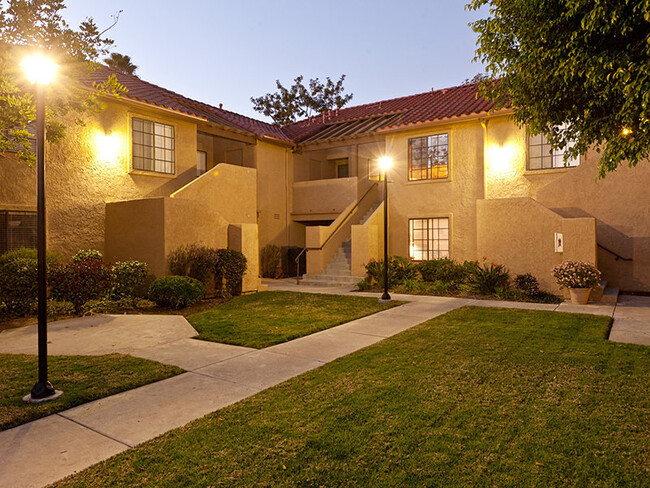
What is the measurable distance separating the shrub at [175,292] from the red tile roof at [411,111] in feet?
32.4

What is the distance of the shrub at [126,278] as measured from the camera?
10344 millimetres

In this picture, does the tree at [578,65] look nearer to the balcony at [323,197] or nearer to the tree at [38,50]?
the tree at [38,50]

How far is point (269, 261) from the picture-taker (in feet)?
59.4

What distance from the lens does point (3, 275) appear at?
28.0 ft

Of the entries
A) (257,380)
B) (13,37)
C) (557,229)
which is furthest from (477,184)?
(13,37)

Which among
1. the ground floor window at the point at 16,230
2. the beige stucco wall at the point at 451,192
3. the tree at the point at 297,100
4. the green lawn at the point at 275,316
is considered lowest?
the green lawn at the point at 275,316

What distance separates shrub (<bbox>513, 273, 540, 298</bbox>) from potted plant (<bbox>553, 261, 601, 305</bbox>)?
840 mm

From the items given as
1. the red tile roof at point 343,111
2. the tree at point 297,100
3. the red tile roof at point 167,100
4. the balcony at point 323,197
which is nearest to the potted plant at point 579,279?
the red tile roof at point 343,111

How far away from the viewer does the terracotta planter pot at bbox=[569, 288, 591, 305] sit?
10.6m

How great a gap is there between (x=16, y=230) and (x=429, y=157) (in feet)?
43.3

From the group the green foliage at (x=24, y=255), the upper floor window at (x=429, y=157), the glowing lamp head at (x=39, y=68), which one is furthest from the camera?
the upper floor window at (x=429, y=157)

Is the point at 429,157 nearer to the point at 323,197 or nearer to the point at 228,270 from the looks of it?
the point at 323,197

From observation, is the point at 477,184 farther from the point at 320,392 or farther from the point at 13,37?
the point at 13,37

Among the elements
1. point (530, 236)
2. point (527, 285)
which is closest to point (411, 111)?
point (530, 236)
